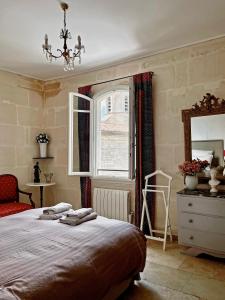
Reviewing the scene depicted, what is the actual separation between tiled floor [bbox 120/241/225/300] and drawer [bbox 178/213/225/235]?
15.1 inches

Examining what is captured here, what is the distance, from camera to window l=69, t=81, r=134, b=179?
13.8 feet

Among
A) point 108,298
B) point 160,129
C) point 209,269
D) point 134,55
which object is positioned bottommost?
point 209,269

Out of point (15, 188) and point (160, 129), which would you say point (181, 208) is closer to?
point (160, 129)

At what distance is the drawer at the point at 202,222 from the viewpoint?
276 cm

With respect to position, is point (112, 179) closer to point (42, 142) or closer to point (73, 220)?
point (42, 142)

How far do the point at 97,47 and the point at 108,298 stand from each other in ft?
9.90

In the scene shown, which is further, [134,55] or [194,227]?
[134,55]

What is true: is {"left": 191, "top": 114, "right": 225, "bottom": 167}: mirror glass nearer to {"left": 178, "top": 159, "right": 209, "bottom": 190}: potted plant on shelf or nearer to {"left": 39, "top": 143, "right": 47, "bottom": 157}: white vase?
{"left": 178, "top": 159, "right": 209, "bottom": 190}: potted plant on shelf

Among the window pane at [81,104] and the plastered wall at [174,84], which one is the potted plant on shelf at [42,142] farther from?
the window pane at [81,104]

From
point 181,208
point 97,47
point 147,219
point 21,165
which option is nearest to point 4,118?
point 21,165

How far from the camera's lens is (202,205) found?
9.44ft

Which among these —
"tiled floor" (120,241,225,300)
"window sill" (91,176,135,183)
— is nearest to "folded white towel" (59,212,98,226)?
"tiled floor" (120,241,225,300)

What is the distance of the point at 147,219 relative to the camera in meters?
3.62

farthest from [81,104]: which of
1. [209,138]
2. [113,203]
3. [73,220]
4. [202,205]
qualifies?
[202,205]
